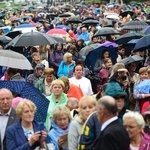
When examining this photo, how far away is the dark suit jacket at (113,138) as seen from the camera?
19.7 ft

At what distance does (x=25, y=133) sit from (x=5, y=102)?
659mm

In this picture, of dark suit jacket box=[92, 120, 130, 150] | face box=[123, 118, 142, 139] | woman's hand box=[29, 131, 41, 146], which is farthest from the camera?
woman's hand box=[29, 131, 41, 146]

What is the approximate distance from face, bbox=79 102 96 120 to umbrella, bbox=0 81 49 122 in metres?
1.67

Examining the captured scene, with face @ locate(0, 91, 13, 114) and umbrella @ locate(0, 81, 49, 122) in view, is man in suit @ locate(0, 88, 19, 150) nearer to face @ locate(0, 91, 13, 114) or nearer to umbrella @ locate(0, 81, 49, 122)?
face @ locate(0, 91, 13, 114)

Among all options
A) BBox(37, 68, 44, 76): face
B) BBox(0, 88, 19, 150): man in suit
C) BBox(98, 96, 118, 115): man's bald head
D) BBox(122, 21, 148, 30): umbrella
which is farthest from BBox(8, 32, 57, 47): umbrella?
BBox(98, 96, 118, 115): man's bald head

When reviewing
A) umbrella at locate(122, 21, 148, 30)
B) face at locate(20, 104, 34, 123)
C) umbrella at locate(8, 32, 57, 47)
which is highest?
face at locate(20, 104, 34, 123)

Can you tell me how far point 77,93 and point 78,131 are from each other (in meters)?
3.64

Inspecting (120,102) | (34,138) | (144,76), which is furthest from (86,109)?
(144,76)

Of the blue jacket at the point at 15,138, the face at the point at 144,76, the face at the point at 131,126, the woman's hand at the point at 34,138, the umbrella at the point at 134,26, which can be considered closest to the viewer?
the face at the point at 131,126

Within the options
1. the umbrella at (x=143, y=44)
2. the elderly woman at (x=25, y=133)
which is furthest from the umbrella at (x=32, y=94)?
the umbrella at (x=143, y=44)

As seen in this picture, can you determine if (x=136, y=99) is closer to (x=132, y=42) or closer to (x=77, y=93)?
(x=77, y=93)

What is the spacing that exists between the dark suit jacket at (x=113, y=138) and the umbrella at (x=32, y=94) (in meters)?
2.91

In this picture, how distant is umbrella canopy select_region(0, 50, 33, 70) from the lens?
11.3 m

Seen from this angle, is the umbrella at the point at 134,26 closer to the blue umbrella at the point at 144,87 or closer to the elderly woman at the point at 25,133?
the blue umbrella at the point at 144,87
